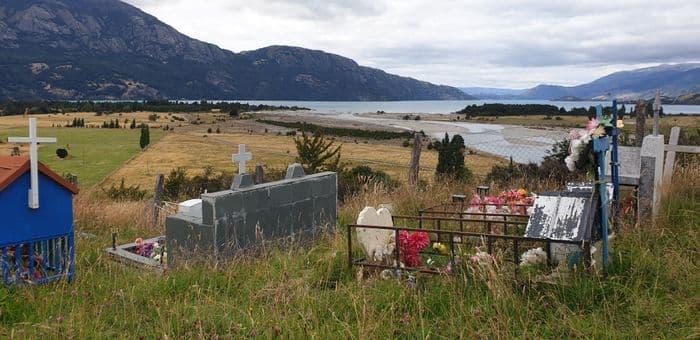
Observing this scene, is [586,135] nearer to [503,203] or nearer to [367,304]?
[367,304]

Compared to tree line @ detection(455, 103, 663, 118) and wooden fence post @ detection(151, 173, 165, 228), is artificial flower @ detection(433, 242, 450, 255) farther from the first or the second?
tree line @ detection(455, 103, 663, 118)

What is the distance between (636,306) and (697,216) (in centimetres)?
335

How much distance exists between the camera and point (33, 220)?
5.87 meters

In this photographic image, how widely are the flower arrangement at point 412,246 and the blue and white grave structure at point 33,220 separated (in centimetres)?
354

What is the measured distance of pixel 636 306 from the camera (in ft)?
13.7

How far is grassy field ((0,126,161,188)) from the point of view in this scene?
5550 cm

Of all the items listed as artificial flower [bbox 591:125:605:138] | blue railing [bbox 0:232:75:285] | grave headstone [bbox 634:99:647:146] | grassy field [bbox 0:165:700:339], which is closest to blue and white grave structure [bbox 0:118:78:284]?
blue railing [bbox 0:232:75:285]

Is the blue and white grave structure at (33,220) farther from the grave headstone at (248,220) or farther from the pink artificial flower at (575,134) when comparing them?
the pink artificial flower at (575,134)

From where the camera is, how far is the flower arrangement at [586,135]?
17.0 ft

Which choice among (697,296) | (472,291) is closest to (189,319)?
(472,291)

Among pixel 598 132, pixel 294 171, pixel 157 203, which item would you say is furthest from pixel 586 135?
pixel 157 203

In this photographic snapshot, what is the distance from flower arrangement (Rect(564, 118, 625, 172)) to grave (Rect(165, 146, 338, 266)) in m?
3.71

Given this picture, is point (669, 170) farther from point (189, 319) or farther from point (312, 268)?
point (189, 319)

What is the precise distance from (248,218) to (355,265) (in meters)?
2.40
